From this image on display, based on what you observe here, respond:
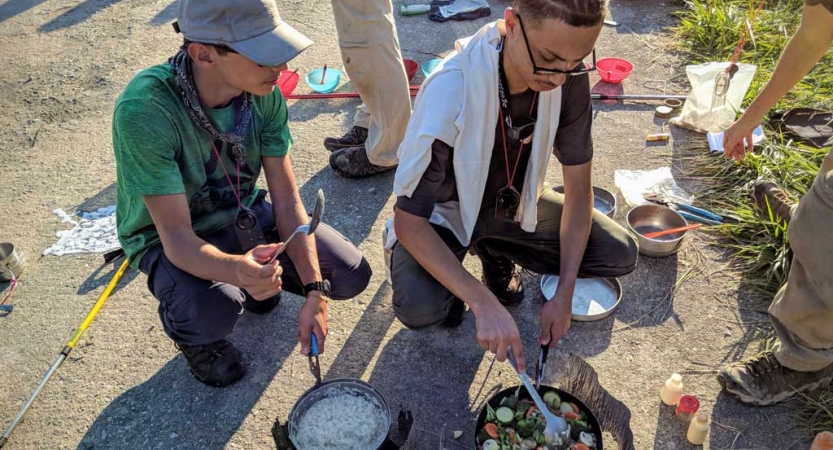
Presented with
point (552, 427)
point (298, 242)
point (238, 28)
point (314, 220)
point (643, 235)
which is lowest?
point (643, 235)

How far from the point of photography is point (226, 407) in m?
2.66

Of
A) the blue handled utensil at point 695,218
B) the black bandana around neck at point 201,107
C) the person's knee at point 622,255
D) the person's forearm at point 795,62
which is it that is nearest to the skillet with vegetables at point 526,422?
the person's knee at point 622,255

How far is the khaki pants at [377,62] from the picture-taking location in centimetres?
333

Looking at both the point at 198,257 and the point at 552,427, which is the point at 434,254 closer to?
the point at 552,427

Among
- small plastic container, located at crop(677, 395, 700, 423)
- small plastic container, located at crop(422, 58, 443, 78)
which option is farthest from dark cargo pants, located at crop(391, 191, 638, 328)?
small plastic container, located at crop(422, 58, 443, 78)

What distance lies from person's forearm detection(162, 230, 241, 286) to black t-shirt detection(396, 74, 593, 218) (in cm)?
65

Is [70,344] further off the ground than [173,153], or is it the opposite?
[173,153]

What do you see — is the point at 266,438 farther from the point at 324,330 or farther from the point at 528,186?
the point at 528,186

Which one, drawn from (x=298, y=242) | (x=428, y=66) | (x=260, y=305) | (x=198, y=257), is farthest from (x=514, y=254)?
(x=428, y=66)

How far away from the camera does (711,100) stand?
399 centimetres

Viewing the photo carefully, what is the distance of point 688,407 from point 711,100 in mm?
2278

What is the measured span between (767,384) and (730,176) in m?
1.54

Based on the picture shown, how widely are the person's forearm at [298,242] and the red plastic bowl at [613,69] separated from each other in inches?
108

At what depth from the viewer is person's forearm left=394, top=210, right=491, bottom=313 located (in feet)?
7.47
